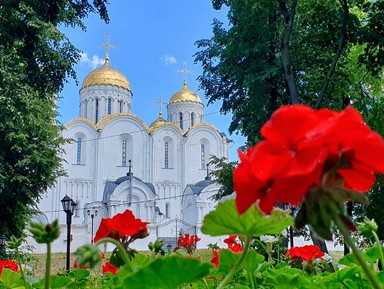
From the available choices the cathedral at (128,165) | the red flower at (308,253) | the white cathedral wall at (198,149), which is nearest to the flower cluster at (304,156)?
the red flower at (308,253)

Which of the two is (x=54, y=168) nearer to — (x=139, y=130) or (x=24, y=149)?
(x=24, y=149)

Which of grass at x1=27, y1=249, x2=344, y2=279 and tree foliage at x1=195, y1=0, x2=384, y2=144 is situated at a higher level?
tree foliage at x1=195, y1=0, x2=384, y2=144

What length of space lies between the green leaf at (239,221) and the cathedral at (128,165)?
33759 mm

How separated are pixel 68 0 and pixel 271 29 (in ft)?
18.8

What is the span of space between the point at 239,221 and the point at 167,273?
0.15 m

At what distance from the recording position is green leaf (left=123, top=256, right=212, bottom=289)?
579mm

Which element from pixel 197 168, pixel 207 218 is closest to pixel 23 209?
pixel 207 218

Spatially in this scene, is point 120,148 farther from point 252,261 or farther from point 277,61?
point 252,261

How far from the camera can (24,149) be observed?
12.4 meters

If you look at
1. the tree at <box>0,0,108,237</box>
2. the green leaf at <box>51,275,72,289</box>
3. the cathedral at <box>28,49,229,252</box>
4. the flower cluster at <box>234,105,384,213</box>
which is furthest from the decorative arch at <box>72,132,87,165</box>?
the flower cluster at <box>234,105,384,213</box>

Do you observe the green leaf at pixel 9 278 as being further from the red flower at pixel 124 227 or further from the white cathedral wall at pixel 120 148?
the white cathedral wall at pixel 120 148


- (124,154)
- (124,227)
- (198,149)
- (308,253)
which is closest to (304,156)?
(124,227)

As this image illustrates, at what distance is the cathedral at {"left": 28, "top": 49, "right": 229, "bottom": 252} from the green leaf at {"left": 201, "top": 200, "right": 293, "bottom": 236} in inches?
1329

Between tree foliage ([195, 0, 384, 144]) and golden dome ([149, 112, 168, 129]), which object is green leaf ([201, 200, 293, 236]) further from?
golden dome ([149, 112, 168, 129])
